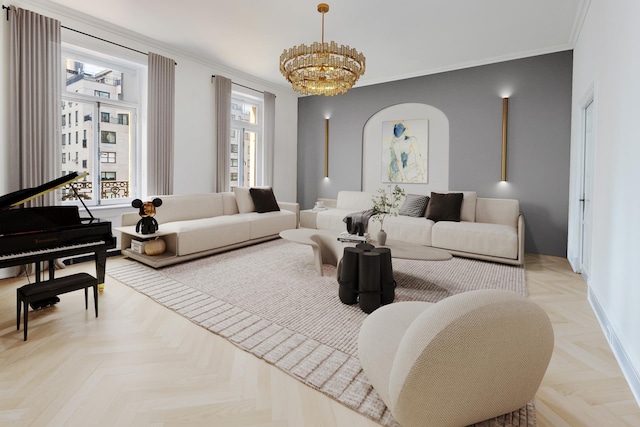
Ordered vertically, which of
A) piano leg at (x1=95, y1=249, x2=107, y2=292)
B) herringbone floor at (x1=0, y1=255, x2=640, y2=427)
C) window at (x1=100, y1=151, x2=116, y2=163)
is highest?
window at (x1=100, y1=151, x2=116, y2=163)

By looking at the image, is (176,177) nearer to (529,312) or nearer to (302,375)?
(302,375)

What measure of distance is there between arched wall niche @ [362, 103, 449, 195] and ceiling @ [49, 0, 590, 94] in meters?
0.85

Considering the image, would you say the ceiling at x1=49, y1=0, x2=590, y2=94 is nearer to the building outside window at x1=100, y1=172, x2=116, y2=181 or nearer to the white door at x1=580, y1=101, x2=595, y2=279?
the white door at x1=580, y1=101, x2=595, y2=279

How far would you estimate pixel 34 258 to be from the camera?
2479 millimetres

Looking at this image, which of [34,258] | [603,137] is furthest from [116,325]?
[603,137]

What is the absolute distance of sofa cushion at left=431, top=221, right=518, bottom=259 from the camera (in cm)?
418

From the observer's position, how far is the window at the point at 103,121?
4215mm

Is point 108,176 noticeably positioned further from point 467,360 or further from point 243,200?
point 467,360

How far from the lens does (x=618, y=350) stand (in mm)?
2068

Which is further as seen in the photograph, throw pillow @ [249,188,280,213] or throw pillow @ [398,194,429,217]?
throw pillow @ [249,188,280,213]

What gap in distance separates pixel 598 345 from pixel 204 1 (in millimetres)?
4600

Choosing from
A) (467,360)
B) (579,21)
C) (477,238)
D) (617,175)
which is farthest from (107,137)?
(579,21)

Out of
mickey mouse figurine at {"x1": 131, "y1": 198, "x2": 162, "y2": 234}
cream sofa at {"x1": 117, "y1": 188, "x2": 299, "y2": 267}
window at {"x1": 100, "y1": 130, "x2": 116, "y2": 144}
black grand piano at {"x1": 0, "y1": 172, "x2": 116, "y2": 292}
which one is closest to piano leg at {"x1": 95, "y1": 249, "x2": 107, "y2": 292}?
black grand piano at {"x1": 0, "y1": 172, "x2": 116, "y2": 292}

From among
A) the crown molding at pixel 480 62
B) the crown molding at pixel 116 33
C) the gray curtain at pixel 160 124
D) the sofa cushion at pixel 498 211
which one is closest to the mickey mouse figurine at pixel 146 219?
the gray curtain at pixel 160 124
